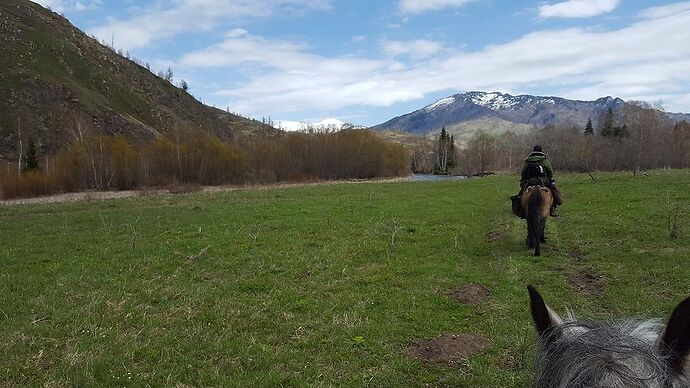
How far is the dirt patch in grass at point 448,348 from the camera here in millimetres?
7091

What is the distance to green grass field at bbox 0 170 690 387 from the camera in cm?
679

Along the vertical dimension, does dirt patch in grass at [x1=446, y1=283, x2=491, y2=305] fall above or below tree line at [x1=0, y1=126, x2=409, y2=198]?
below

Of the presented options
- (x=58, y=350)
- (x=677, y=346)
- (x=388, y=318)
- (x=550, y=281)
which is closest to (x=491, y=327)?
(x=388, y=318)

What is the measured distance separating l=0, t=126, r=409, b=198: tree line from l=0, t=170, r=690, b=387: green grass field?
45.7 meters

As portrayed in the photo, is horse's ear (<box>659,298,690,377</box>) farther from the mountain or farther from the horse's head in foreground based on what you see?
the mountain

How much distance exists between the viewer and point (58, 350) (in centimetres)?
740

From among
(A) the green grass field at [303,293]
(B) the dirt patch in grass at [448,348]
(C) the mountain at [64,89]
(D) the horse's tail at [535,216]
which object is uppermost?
(C) the mountain at [64,89]

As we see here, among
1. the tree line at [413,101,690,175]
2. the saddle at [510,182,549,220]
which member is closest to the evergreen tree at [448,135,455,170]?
the tree line at [413,101,690,175]

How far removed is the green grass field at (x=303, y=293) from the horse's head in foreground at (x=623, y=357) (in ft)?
14.0

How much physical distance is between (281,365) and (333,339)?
47.2 inches

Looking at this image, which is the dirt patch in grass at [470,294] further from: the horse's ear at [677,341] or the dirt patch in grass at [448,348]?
the horse's ear at [677,341]

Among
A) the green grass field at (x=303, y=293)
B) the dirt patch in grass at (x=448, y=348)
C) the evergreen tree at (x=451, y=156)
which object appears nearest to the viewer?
the green grass field at (x=303, y=293)

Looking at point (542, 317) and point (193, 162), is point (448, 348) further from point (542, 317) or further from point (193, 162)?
point (193, 162)

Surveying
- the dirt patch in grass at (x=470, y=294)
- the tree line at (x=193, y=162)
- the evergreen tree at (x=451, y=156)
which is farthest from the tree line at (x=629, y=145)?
the dirt patch in grass at (x=470, y=294)
